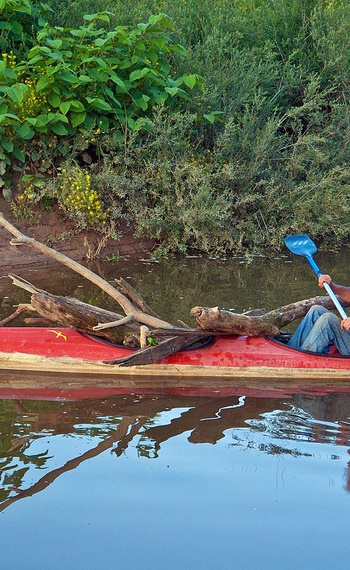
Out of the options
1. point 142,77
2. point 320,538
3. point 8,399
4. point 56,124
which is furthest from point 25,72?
point 320,538

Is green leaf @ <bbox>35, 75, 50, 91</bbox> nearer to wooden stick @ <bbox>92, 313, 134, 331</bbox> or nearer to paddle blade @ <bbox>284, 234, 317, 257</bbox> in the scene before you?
paddle blade @ <bbox>284, 234, 317, 257</bbox>

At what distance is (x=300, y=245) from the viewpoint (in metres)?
8.26

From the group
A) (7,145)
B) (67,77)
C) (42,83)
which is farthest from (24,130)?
(67,77)

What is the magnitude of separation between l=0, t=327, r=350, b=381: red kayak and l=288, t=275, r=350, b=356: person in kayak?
0.40 feet

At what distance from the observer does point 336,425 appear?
6.06 meters

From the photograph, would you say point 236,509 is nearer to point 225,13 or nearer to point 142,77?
point 142,77

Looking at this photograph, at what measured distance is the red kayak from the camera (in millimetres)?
6992

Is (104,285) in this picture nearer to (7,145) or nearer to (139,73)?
(7,145)

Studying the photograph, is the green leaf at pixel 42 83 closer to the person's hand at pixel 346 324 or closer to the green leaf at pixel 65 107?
the green leaf at pixel 65 107

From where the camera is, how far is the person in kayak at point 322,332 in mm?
6977

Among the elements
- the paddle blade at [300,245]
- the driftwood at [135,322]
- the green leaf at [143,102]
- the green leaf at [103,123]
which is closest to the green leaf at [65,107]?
the green leaf at [103,123]

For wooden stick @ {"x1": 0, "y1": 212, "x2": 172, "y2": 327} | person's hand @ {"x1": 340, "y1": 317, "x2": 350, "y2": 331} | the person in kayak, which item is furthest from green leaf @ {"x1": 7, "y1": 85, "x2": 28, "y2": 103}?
person's hand @ {"x1": 340, "y1": 317, "x2": 350, "y2": 331}

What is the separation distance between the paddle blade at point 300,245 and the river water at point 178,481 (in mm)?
1769

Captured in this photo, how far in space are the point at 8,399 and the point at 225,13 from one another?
9.07 metres
